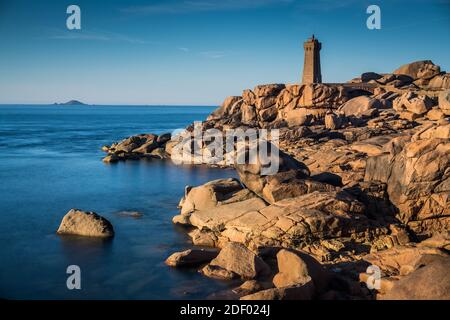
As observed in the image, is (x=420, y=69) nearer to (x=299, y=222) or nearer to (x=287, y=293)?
(x=299, y=222)

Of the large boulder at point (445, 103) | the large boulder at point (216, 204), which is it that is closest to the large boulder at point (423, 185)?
the large boulder at point (216, 204)

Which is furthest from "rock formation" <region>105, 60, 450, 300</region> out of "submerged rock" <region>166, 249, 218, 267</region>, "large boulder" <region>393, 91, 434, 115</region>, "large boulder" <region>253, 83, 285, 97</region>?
"large boulder" <region>253, 83, 285, 97</region>

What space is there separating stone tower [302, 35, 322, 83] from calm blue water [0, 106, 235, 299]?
1358 inches

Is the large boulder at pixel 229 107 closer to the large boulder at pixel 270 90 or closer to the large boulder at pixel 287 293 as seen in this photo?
the large boulder at pixel 270 90

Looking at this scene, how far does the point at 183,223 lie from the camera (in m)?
26.3

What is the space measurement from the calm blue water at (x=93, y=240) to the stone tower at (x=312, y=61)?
3450 centimetres

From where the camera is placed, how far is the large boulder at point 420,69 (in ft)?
221

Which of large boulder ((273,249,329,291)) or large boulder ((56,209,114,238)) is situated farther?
large boulder ((56,209,114,238))

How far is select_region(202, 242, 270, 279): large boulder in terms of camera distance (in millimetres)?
18000

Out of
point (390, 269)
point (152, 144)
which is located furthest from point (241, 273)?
point (152, 144)

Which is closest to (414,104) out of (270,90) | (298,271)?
(270,90)

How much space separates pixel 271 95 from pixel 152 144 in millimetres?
20814

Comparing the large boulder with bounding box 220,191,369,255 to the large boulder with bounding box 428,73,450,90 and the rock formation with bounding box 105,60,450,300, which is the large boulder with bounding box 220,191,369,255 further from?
the large boulder with bounding box 428,73,450,90
